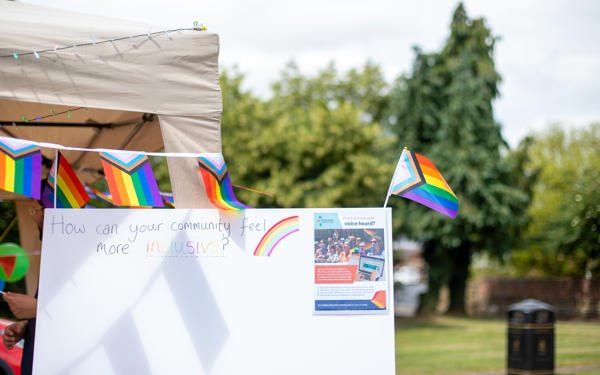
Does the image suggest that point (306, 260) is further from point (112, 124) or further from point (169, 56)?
point (112, 124)

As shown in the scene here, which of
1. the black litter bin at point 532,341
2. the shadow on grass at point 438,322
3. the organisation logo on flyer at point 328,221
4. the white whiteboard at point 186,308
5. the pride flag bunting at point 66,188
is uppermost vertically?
the pride flag bunting at point 66,188

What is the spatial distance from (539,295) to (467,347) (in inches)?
495

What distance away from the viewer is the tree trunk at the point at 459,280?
23.5 metres

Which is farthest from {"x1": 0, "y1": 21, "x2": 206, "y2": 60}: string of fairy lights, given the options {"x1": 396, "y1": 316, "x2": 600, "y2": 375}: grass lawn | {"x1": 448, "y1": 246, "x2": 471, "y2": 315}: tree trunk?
{"x1": 448, "y1": 246, "x2": 471, "y2": 315}: tree trunk

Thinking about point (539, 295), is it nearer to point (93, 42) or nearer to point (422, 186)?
point (422, 186)

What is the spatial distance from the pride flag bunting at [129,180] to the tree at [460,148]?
60.1 ft

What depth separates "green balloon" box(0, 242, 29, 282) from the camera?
363cm

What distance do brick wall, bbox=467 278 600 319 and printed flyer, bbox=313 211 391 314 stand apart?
2161 centimetres

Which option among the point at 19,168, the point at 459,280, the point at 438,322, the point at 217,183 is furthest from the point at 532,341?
the point at 459,280

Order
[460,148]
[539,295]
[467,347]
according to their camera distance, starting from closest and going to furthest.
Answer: [467,347] < [460,148] < [539,295]

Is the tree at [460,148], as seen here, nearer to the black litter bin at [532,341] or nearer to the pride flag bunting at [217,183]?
the black litter bin at [532,341]

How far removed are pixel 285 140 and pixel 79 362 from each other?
1527 cm

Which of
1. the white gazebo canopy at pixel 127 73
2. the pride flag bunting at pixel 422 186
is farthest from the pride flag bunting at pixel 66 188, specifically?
the pride flag bunting at pixel 422 186

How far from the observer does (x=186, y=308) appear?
365 cm
